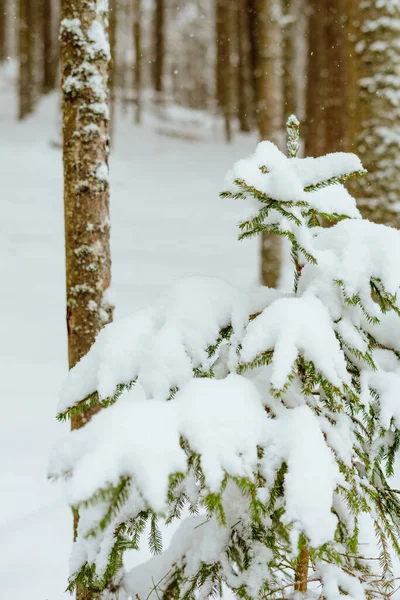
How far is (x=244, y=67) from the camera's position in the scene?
17.3 m

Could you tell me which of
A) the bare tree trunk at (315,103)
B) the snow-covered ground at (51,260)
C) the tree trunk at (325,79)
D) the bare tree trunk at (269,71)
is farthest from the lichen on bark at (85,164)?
the bare tree trunk at (315,103)

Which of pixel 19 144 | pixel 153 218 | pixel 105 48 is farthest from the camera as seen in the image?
pixel 19 144

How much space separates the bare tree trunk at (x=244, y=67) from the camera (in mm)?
16094

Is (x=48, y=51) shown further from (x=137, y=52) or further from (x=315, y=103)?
(x=315, y=103)

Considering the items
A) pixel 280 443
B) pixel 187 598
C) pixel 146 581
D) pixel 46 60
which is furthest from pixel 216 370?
pixel 46 60

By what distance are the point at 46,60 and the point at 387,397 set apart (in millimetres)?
19454

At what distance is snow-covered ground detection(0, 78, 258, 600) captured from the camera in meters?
3.39

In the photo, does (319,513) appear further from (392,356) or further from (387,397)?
(392,356)

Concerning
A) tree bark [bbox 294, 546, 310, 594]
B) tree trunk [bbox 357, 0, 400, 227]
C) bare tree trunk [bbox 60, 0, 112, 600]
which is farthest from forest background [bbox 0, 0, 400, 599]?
tree bark [bbox 294, 546, 310, 594]

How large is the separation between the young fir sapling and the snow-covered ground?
1728mm

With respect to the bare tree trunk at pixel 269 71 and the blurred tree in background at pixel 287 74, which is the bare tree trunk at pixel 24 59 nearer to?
the blurred tree in background at pixel 287 74

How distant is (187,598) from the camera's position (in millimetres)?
1681

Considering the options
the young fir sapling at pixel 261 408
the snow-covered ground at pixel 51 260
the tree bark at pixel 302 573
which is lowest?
the snow-covered ground at pixel 51 260

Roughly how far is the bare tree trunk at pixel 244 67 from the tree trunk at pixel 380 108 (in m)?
12.4
